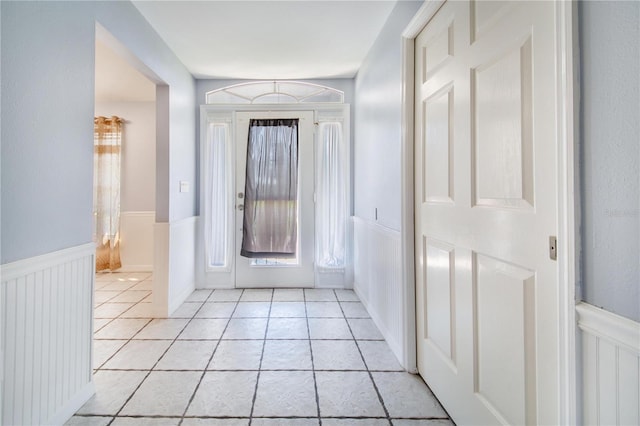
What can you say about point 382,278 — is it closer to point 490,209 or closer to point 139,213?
point 490,209

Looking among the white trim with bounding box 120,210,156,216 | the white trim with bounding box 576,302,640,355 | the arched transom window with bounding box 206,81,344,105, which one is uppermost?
the arched transom window with bounding box 206,81,344,105

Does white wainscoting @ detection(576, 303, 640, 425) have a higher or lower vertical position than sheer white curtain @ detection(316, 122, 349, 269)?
lower

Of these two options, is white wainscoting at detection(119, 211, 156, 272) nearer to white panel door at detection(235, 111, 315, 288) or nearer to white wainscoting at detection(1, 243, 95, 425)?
white panel door at detection(235, 111, 315, 288)

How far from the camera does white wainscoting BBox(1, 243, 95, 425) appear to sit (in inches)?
47.3

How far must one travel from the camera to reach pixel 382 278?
2377mm

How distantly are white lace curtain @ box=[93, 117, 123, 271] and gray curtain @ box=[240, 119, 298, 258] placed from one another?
210 cm

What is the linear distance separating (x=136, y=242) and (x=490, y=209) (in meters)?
4.63

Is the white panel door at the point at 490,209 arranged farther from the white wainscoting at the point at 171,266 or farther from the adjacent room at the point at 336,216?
the white wainscoting at the point at 171,266

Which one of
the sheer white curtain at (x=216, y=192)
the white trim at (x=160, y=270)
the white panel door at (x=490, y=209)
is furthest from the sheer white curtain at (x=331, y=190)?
the white panel door at (x=490, y=209)

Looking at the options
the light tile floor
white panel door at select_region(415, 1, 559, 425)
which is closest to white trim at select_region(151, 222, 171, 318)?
the light tile floor

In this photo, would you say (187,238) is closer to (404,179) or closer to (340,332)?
(340,332)

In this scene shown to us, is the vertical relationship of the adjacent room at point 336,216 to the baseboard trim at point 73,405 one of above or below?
above

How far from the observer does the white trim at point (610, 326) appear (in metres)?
0.68

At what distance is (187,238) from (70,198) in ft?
5.79
